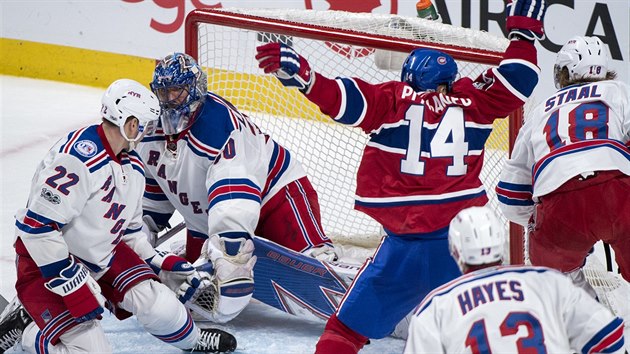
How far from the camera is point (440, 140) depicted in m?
3.39

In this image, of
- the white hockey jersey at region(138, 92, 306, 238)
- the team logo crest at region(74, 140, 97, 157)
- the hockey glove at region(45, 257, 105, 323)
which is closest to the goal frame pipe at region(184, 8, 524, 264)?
the white hockey jersey at region(138, 92, 306, 238)

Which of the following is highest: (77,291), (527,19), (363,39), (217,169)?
(527,19)

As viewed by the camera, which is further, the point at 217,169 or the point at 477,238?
the point at 217,169

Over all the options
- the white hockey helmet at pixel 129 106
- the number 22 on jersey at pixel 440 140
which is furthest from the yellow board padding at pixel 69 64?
the number 22 on jersey at pixel 440 140

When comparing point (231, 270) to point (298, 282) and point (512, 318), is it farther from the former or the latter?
point (512, 318)

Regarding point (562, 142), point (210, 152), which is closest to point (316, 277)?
point (210, 152)

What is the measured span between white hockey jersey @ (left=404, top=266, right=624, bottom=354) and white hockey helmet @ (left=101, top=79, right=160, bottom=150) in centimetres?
133

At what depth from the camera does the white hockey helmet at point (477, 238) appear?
8.27 ft

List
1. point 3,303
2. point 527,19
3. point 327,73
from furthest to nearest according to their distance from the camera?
point 327,73 → point 3,303 → point 527,19

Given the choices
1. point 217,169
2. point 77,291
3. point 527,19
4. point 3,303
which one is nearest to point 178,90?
point 217,169

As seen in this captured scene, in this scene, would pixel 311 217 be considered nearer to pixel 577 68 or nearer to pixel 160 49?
pixel 577 68

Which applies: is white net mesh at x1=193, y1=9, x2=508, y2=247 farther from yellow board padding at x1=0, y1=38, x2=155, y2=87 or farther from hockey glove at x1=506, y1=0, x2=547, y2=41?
yellow board padding at x1=0, y1=38, x2=155, y2=87

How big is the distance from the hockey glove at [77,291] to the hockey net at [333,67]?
146cm

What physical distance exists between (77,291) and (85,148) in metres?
0.42
